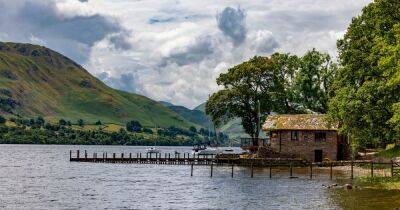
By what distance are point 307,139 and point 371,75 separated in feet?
117

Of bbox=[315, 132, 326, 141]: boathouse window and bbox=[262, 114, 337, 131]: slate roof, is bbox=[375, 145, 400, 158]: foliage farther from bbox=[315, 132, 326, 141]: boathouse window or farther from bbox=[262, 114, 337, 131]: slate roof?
bbox=[315, 132, 326, 141]: boathouse window

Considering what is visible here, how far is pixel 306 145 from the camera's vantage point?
9712 centimetres

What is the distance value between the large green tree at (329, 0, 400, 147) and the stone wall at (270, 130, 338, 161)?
26.6 metres

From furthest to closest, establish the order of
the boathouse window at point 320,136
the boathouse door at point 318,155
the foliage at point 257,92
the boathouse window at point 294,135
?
the foliage at point 257,92
the boathouse window at point 294,135
the boathouse door at point 318,155
the boathouse window at point 320,136

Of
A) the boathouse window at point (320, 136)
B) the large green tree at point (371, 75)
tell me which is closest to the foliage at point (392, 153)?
the large green tree at point (371, 75)

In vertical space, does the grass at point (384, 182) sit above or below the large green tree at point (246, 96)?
below

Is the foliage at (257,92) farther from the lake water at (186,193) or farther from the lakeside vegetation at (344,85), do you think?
the lake water at (186,193)

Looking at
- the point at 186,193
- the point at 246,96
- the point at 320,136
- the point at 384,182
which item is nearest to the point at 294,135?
the point at 320,136

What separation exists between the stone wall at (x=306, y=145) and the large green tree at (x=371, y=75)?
26.6 meters

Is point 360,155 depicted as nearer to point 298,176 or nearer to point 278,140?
point 278,140

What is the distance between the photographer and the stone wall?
96.0m

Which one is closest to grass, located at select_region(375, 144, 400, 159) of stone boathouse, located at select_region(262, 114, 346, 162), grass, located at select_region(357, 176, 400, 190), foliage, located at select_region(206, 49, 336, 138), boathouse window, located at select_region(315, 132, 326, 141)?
grass, located at select_region(357, 176, 400, 190)

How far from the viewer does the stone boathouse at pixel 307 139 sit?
9594 centimetres

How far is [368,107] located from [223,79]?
6776 centimetres
